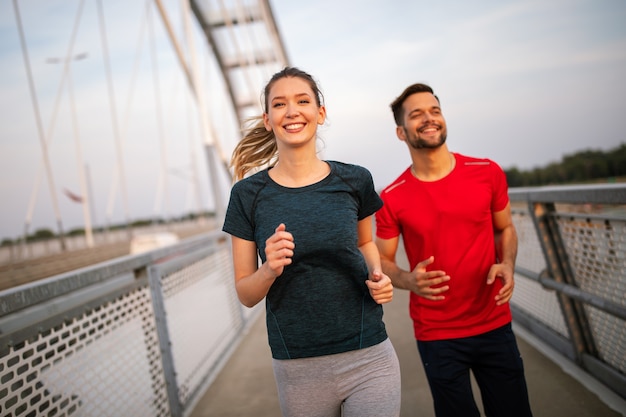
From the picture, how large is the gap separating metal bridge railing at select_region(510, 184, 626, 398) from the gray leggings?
1.38m

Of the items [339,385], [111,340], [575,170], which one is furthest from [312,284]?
[575,170]

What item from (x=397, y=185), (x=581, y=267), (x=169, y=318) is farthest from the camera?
(x=169, y=318)

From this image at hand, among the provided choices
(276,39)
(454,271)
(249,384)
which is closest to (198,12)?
(276,39)

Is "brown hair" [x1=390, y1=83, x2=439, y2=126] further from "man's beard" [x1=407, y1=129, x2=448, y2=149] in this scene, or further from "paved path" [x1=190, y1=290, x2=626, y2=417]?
"paved path" [x1=190, y1=290, x2=626, y2=417]

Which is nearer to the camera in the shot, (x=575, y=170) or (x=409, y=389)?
(x=409, y=389)

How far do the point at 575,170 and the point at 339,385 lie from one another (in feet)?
151

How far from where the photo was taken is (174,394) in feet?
10.4

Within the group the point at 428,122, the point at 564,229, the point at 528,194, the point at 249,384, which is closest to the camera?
the point at 428,122

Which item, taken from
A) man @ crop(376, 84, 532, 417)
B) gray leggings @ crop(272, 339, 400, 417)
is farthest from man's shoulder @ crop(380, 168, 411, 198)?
gray leggings @ crop(272, 339, 400, 417)

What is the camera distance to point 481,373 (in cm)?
214

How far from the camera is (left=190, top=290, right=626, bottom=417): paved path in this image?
9.09ft

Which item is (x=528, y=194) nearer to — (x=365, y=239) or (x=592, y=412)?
(x=592, y=412)

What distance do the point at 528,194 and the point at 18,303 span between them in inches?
117

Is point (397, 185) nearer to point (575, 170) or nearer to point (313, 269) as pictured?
point (313, 269)
